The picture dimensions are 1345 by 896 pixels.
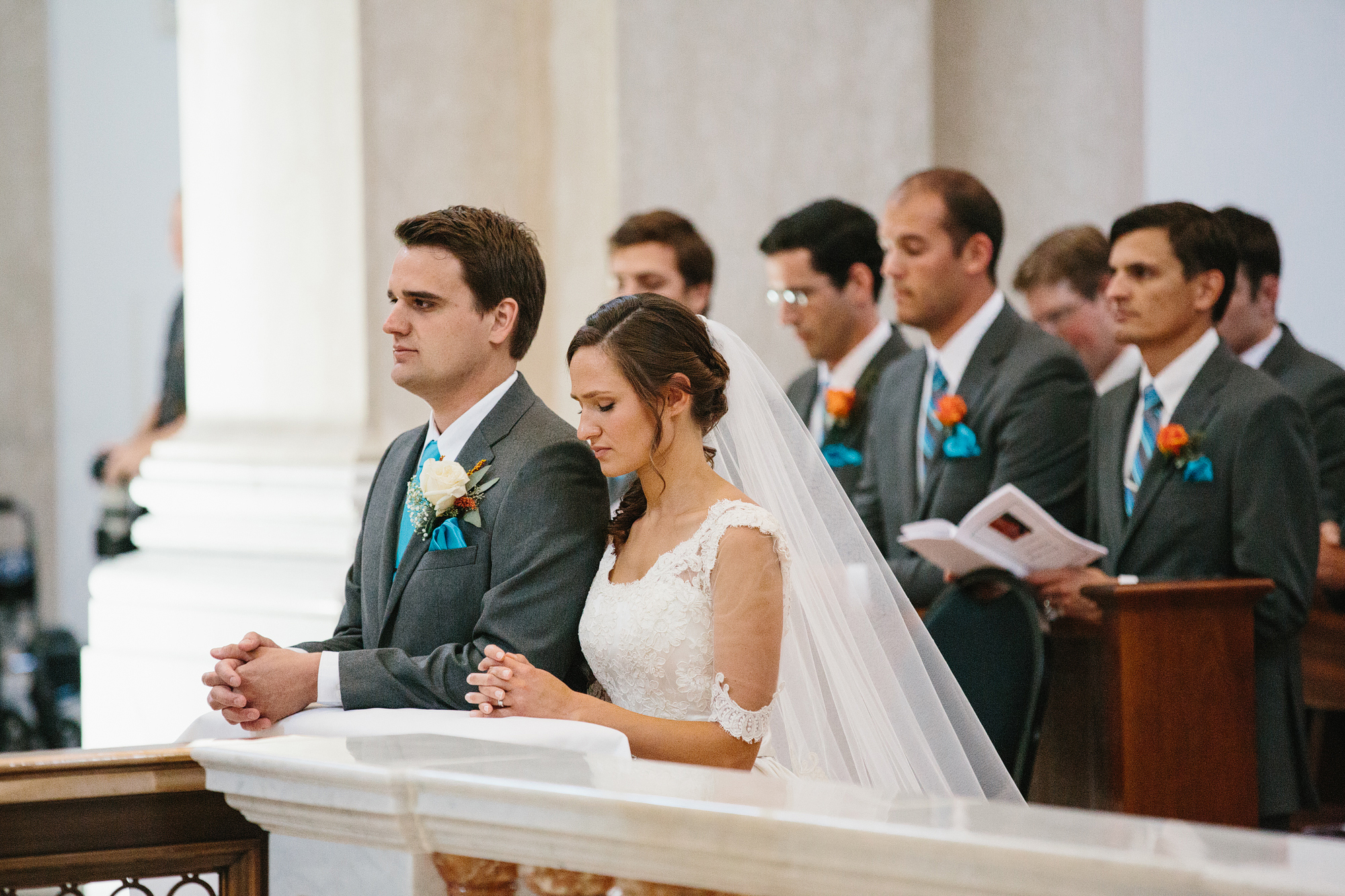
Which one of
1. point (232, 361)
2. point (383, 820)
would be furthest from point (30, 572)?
point (383, 820)

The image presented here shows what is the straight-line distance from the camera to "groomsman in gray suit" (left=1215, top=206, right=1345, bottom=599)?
496cm

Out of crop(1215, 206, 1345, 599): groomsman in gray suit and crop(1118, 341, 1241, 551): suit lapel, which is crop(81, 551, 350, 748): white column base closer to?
crop(1118, 341, 1241, 551): suit lapel

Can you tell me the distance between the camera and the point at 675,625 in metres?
2.70

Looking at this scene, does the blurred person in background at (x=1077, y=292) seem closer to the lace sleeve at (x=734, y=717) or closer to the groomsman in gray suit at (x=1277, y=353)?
the groomsman in gray suit at (x=1277, y=353)

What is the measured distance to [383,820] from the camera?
2.01 meters

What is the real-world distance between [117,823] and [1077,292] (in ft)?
14.1

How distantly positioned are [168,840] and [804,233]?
3207mm

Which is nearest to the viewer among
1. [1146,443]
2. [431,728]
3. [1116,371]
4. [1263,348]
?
[431,728]

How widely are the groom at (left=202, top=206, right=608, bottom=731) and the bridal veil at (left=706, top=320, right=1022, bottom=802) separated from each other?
37 cm

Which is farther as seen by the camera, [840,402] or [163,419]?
[163,419]

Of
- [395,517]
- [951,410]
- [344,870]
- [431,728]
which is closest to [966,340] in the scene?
[951,410]

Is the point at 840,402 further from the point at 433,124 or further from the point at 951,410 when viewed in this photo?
the point at 433,124

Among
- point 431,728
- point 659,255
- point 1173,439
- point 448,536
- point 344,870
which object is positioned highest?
point 659,255

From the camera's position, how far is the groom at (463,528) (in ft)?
8.89
